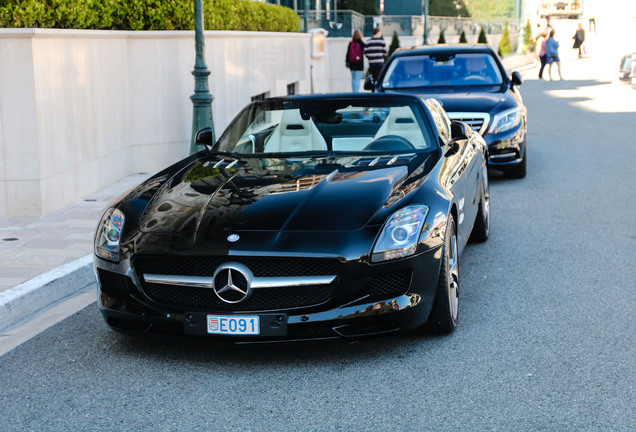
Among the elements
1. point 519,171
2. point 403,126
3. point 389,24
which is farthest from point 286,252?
point 389,24

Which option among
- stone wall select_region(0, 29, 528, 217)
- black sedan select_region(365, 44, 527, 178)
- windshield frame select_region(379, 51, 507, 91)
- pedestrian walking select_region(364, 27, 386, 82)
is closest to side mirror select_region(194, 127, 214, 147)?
stone wall select_region(0, 29, 528, 217)

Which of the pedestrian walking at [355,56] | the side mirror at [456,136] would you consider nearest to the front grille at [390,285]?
the side mirror at [456,136]

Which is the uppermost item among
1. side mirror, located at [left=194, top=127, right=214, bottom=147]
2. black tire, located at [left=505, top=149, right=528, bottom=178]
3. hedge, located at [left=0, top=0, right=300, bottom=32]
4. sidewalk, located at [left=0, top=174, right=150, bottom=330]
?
hedge, located at [left=0, top=0, right=300, bottom=32]

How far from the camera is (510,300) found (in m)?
6.00

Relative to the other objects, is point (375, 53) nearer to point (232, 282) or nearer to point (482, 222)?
point (482, 222)

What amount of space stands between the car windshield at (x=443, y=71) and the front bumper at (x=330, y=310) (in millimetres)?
8131

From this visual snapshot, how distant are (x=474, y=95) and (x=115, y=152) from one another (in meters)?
4.53

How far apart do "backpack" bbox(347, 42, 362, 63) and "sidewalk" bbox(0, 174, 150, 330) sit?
54.2 ft

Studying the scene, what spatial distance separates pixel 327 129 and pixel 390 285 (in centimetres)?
202

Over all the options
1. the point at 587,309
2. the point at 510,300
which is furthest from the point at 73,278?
the point at 587,309

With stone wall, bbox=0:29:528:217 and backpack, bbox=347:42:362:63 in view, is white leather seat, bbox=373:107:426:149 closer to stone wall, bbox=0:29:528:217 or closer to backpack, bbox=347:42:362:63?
stone wall, bbox=0:29:528:217

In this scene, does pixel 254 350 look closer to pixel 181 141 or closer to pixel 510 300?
pixel 510 300

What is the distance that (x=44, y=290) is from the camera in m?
6.16

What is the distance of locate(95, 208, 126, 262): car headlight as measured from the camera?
16.3ft
